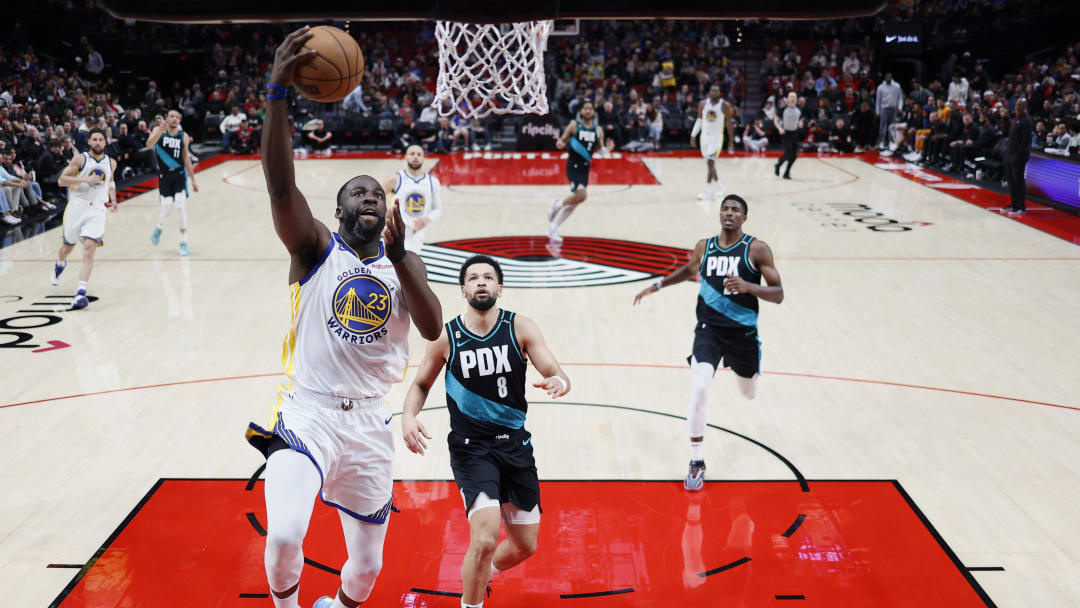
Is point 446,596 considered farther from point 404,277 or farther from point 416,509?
point 404,277

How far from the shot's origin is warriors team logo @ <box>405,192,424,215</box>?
9281 millimetres

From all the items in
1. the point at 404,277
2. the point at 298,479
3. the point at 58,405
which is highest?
the point at 404,277

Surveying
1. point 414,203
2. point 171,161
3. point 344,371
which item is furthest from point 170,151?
point 344,371

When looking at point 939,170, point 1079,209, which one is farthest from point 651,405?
point 939,170

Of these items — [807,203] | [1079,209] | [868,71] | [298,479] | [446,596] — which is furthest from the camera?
[868,71]

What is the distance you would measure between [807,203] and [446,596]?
1256cm

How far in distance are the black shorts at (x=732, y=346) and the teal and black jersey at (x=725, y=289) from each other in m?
0.04

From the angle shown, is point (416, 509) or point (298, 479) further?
point (416, 509)

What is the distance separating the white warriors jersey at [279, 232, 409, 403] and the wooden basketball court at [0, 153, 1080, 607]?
4.13 feet

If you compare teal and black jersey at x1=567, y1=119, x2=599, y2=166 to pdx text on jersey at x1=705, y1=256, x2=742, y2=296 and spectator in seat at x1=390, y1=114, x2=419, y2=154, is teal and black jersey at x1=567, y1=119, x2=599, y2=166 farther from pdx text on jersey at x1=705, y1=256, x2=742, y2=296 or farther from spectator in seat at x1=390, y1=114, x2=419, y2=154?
spectator in seat at x1=390, y1=114, x2=419, y2=154

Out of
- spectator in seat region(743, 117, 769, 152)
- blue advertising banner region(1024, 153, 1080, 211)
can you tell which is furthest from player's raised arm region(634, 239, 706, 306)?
spectator in seat region(743, 117, 769, 152)

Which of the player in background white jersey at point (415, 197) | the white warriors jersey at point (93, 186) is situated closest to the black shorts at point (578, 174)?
the player in background white jersey at point (415, 197)

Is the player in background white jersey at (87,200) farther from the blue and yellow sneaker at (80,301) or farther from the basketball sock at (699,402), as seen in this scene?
the basketball sock at (699,402)

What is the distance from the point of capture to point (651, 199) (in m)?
16.0
